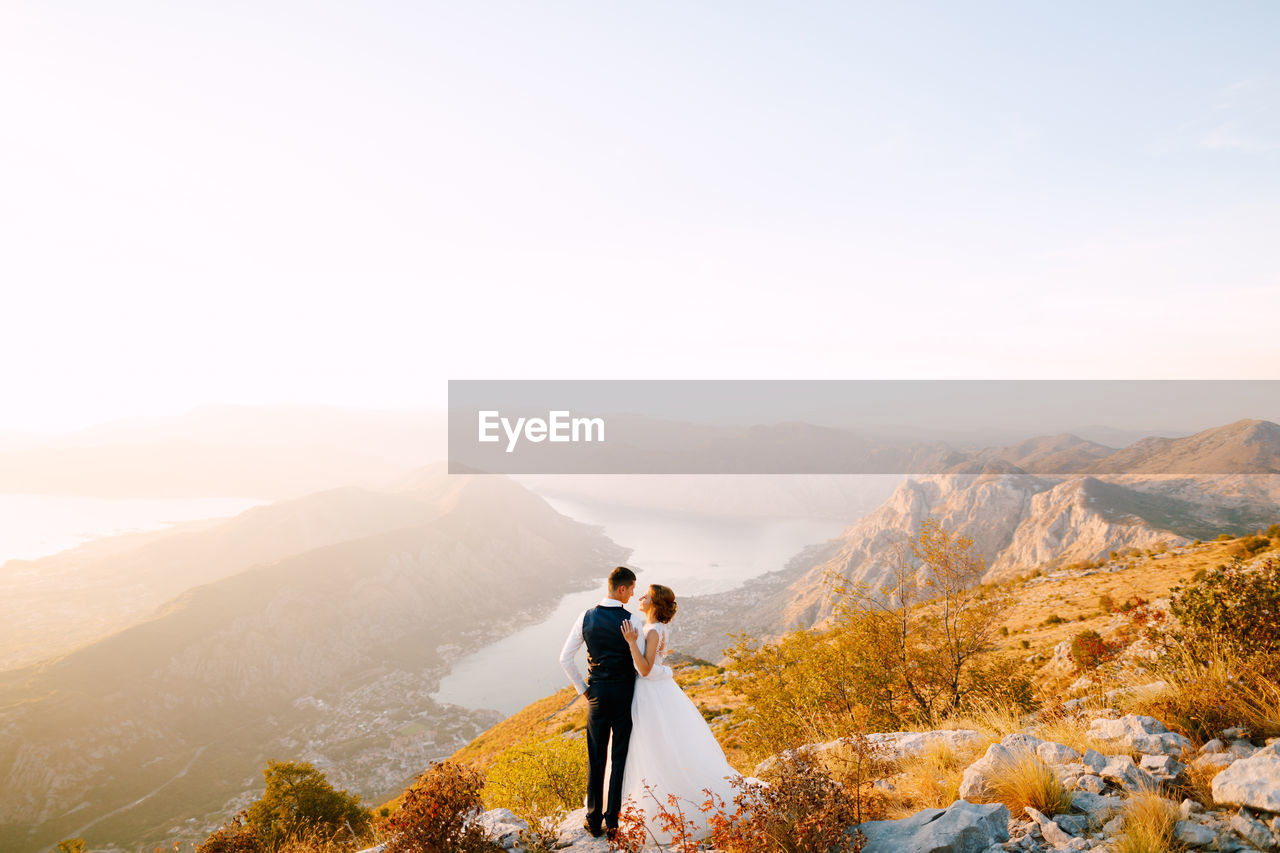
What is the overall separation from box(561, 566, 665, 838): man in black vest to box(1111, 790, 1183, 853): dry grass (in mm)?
4784

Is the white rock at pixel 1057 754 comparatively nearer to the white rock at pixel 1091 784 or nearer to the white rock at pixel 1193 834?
the white rock at pixel 1091 784

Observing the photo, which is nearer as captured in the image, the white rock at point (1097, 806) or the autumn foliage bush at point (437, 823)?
the white rock at point (1097, 806)

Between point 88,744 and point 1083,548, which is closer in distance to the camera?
point 88,744

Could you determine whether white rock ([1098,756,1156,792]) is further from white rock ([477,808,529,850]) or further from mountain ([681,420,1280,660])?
mountain ([681,420,1280,660])

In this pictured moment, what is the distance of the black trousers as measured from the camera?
6629mm

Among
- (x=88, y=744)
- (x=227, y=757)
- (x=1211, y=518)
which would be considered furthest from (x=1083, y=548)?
(x=88, y=744)

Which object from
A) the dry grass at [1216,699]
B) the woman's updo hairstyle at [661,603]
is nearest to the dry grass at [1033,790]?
the dry grass at [1216,699]

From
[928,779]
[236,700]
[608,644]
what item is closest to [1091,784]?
[928,779]

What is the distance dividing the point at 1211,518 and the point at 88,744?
190 metres

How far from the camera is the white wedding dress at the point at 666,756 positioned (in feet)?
21.1

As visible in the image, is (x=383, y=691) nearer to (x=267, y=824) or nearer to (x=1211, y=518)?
(x=267, y=824)

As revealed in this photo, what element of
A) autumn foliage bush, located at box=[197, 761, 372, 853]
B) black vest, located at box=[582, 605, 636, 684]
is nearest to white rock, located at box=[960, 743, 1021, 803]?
black vest, located at box=[582, 605, 636, 684]

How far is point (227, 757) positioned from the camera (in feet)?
263

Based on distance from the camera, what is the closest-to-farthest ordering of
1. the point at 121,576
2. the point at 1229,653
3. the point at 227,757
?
the point at 1229,653
the point at 227,757
the point at 121,576
